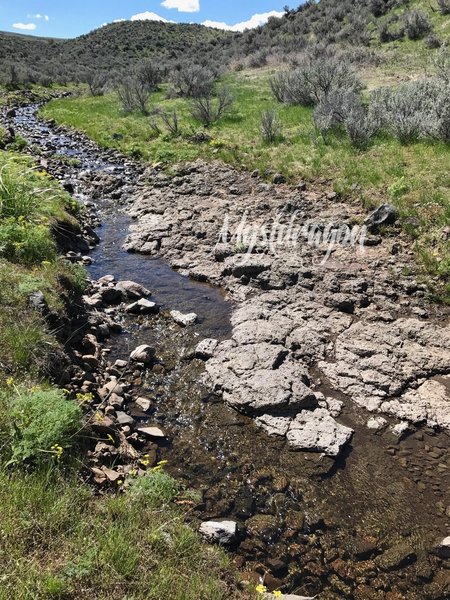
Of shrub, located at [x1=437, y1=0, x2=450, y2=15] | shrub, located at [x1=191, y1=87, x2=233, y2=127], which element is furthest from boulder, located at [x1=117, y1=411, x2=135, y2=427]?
shrub, located at [x1=437, y1=0, x2=450, y2=15]

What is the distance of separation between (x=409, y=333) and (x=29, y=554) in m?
7.08

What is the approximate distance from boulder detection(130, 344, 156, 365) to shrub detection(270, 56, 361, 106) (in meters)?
17.6

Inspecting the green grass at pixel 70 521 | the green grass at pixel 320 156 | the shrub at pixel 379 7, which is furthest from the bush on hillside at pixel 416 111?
the shrub at pixel 379 7

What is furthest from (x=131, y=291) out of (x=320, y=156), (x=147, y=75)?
(x=147, y=75)

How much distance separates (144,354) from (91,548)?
13.9ft

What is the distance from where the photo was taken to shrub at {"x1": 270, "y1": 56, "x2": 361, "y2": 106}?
22.0 m

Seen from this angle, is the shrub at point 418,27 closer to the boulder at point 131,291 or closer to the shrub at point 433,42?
the shrub at point 433,42

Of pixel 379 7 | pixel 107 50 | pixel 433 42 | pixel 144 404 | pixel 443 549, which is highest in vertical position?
pixel 107 50

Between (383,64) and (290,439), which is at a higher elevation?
(383,64)

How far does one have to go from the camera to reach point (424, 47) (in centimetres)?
2869

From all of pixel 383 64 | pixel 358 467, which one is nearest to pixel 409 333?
pixel 358 467

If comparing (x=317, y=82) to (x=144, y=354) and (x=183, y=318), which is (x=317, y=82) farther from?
(x=144, y=354)

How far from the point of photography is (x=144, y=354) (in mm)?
7762

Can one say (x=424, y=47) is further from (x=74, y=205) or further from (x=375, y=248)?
(x=74, y=205)
